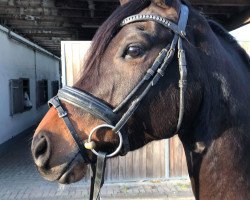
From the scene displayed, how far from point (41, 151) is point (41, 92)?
41.7 feet

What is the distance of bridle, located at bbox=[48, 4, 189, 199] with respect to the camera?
136 cm

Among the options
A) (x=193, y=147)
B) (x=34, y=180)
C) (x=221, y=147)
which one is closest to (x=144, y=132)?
(x=193, y=147)

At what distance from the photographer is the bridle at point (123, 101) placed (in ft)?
4.46

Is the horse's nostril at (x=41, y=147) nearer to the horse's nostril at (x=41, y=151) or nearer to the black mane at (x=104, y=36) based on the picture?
the horse's nostril at (x=41, y=151)

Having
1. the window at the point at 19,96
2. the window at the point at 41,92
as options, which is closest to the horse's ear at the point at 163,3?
the window at the point at 19,96

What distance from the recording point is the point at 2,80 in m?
8.34

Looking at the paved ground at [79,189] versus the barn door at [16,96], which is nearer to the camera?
the paved ground at [79,189]

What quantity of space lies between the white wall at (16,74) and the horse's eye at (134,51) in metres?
7.60

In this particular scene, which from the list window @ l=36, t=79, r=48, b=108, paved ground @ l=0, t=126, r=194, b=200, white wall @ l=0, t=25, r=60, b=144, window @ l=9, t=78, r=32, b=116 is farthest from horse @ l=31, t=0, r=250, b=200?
window @ l=36, t=79, r=48, b=108

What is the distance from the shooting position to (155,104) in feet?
4.70

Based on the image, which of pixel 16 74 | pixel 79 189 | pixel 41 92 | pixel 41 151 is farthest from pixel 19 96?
pixel 41 151

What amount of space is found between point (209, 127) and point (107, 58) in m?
0.60

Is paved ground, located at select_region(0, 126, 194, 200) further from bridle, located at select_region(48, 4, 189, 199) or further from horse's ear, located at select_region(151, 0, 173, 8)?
horse's ear, located at select_region(151, 0, 173, 8)

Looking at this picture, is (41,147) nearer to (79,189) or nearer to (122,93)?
(122,93)
